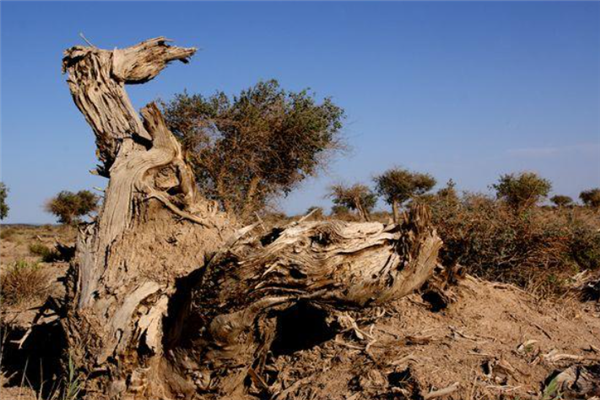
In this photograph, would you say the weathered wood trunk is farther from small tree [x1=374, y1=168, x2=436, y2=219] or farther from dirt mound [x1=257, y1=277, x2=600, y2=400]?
small tree [x1=374, y1=168, x2=436, y2=219]

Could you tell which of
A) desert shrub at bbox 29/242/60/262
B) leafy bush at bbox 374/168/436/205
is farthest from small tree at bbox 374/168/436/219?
desert shrub at bbox 29/242/60/262

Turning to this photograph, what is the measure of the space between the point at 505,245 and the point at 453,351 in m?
3.27

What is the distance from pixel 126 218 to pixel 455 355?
11.8 ft

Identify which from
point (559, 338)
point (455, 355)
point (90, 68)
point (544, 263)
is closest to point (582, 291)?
point (544, 263)

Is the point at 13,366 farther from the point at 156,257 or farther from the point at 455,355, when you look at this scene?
the point at 455,355

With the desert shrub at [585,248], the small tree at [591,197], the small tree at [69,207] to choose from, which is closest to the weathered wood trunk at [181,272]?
the desert shrub at [585,248]

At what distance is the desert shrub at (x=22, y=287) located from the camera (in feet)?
31.4

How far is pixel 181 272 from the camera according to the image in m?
5.58

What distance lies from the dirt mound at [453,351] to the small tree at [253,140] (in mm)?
8733

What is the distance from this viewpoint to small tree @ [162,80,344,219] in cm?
1521

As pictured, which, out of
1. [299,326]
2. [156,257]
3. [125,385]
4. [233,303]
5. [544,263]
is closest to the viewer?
[233,303]

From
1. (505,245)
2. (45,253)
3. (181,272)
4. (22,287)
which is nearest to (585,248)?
(505,245)

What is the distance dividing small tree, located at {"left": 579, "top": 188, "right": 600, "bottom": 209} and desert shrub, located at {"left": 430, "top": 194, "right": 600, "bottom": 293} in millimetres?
26603

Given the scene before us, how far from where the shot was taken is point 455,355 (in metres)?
5.39
